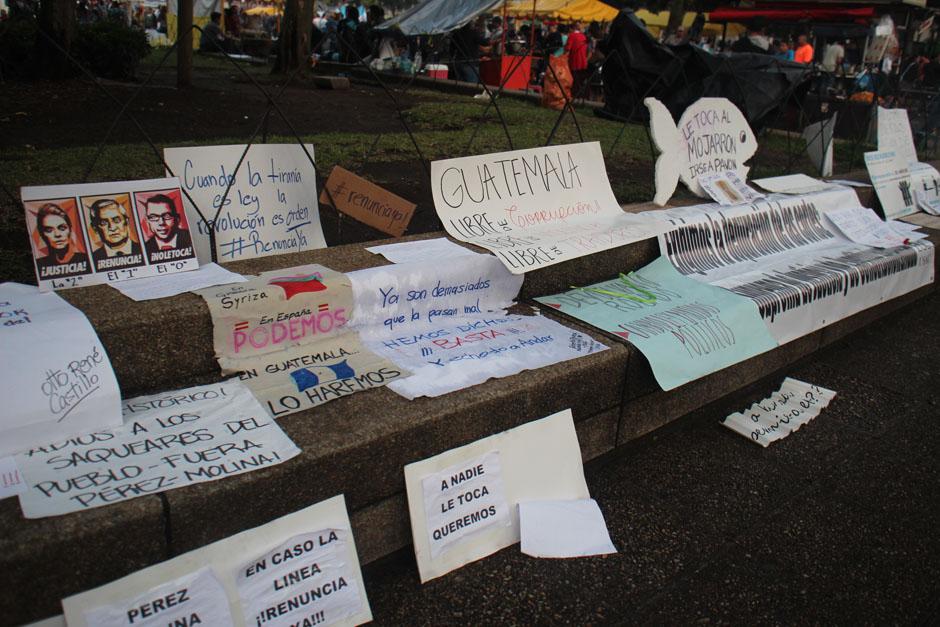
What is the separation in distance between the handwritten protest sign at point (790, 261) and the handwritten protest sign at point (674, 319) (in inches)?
6.1

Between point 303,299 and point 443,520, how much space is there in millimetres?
836

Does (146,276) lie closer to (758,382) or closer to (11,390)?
(11,390)

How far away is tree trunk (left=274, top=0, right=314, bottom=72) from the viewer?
533 inches

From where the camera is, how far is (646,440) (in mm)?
2998

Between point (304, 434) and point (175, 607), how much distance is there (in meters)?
0.51

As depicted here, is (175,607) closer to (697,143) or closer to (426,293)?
(426,293)

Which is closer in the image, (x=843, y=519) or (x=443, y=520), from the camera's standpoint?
(x=443, y=520)

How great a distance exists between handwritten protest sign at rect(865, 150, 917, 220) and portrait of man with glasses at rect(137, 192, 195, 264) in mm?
4544

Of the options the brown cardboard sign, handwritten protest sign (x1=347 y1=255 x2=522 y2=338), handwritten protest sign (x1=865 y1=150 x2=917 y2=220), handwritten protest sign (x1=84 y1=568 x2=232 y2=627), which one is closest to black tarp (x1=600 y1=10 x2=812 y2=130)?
handwritten protest sign (x1=865 y1=150 x2=917 y2=220)

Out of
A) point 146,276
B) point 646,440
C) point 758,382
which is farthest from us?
point 758,382

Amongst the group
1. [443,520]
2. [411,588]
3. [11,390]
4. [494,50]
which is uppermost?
[494,50]

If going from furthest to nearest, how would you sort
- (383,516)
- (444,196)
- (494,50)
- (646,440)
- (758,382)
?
(494,50) → (758,382) → (444,196) → (646,440) → (383,516)

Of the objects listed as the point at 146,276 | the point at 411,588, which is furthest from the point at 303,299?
the point at 411,588

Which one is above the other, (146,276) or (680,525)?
(146,276)
